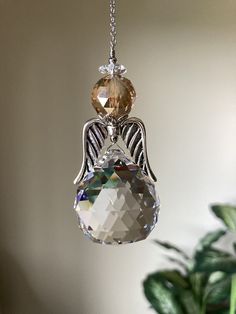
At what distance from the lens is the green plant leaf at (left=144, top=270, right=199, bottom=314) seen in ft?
3.45

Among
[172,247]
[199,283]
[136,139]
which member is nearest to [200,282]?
[199,283]

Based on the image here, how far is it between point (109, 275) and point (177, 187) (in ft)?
0.77

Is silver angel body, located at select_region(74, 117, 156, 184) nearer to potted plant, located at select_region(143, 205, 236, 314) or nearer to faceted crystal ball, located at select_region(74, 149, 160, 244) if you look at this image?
faceted crystal ball, located at select_region(74, 149, 160, 244)

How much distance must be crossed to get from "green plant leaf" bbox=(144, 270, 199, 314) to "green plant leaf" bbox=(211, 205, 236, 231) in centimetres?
16

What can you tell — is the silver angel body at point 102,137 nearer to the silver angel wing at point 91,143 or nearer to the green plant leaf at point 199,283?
the silver angel wing at point 91,143

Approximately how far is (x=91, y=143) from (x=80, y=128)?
450mm

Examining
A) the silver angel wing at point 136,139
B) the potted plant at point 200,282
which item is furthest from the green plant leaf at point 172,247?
the silver angel wing at point 136,139

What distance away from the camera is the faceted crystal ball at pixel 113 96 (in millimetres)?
539

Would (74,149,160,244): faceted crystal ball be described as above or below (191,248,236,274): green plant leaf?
above

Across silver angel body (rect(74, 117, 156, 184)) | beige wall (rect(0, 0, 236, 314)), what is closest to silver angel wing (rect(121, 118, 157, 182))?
silver angel body (rect(74, 117, 156, 184))

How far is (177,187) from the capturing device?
1090 mm

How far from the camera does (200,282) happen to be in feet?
3.62

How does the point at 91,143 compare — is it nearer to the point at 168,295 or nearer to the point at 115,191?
the point at 115,191

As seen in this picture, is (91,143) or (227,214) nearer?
(91,143)
